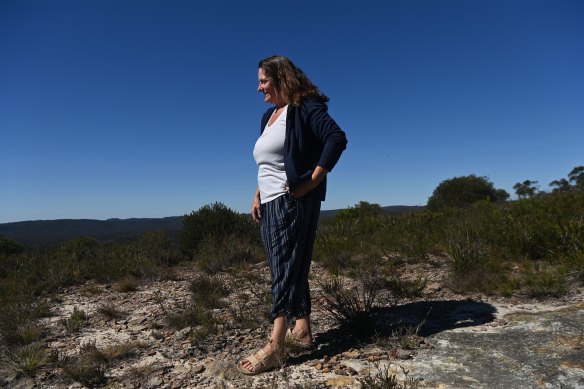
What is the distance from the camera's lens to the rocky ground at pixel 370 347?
2.06 m

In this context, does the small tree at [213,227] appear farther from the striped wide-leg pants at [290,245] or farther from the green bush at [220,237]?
the striped wide-leg pants at [290,245]

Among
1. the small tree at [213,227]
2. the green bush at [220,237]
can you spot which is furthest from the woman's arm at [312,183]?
the small tree at [213,227]

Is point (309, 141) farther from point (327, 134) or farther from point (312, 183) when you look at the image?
point (312, 183)

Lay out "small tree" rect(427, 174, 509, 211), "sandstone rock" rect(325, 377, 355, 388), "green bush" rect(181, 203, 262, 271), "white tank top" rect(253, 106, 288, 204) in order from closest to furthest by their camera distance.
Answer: "sandstone rock" rect(325, 377, 355, 388) < "white tank top" rect(253, 106, 288, 204) < "green bush" rect(181, 203, 262, 271) < "small tree" rect(427, 174, 509, 211)

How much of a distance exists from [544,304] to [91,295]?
4.85 metres

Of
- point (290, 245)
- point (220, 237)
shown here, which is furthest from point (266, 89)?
point (220, 237)

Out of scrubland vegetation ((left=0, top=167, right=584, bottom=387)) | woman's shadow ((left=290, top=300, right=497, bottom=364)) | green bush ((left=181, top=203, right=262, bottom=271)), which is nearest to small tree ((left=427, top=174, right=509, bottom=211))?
scrubland vegetation ((left=0, top=167, right=584, bottom=387))

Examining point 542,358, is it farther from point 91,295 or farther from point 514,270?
point 91,295

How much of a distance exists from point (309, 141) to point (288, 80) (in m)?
0.39

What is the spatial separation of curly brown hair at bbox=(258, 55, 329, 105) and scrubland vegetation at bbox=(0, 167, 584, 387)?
148cm

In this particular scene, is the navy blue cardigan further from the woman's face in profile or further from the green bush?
the green bush

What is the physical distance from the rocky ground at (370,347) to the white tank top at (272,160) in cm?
103

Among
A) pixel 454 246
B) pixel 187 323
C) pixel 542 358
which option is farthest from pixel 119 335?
pixel 454 246

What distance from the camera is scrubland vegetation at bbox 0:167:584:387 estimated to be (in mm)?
3277
